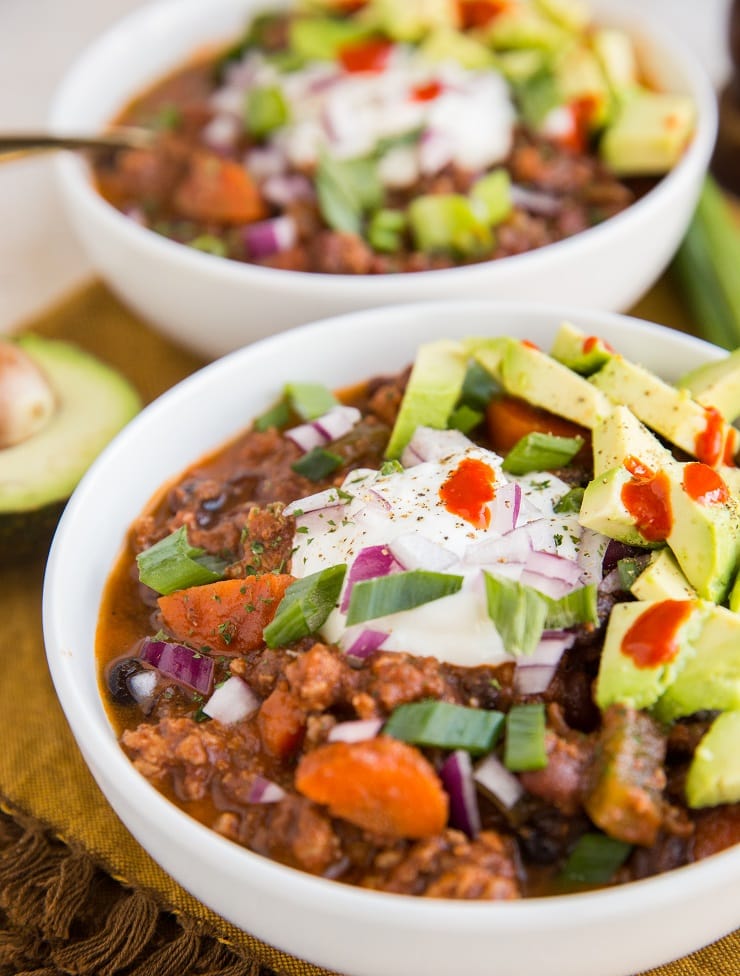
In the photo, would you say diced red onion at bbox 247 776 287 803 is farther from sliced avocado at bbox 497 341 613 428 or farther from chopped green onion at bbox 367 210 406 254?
chopped green onion at bbox 367 210 406 254

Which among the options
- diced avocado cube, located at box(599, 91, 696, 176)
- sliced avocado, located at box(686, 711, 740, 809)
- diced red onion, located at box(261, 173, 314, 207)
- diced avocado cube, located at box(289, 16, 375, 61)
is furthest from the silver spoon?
sliced avocado, located at box(686, 711, 740, 809)

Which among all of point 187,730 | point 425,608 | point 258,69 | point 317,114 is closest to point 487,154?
point 317,114

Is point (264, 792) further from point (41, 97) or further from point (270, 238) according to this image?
point (41, 97)

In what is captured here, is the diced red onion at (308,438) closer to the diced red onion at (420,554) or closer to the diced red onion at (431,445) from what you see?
the diced red onion at (431,445)

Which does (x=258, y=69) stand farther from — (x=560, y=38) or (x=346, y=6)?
(x=560, y=38)

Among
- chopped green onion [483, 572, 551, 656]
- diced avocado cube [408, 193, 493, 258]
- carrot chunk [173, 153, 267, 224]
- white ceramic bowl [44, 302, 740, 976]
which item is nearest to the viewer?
white ceramic bowl [44, 302, 740, 976]

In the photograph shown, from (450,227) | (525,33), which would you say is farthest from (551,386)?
(525,33)
